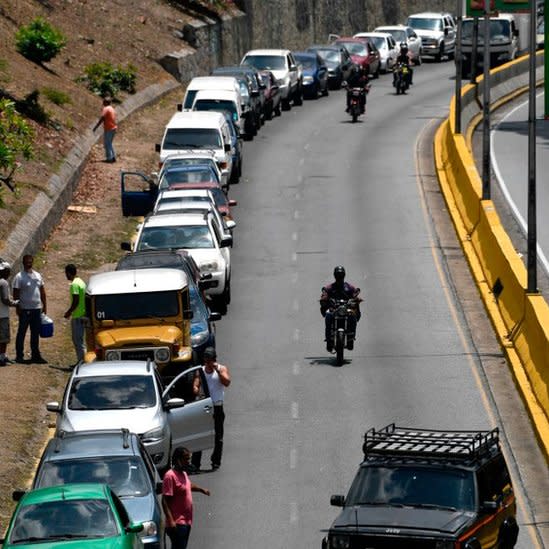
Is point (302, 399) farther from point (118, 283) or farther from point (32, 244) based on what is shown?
point (32, 244)

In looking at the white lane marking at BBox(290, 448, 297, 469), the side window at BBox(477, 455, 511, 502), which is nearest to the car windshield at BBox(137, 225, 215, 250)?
the white lane marking at BBox(290, 448, 297, 469)

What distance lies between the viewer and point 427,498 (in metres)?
18.5

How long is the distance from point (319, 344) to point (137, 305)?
517cm

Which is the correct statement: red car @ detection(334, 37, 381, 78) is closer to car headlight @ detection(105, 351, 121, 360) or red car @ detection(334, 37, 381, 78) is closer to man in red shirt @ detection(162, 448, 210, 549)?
car headlight @ detection(105, 351, 121, 360)

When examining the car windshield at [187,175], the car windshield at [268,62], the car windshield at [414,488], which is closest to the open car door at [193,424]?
the car windshield at [414,488]

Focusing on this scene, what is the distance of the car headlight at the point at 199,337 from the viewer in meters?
28.1

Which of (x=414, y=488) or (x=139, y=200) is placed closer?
(x=414, y=488)

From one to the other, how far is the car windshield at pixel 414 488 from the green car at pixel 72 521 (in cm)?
257

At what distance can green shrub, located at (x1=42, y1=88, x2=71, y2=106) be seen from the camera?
5044cm

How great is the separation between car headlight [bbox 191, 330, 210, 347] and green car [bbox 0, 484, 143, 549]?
33.2 ft

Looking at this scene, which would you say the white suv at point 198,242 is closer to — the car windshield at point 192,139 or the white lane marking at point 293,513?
the car windshield at point 192,139

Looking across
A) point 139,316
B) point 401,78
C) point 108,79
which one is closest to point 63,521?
point 139,316

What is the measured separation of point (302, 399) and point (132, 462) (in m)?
8.38

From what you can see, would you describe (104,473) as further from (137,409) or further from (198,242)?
(198,242)
